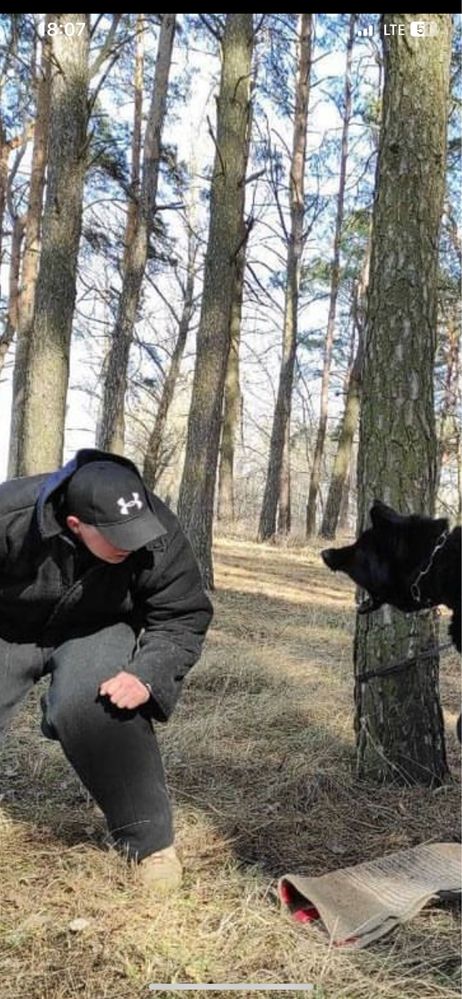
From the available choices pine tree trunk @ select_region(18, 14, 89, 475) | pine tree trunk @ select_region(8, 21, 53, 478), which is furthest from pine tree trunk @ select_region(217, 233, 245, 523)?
pine tree trunk @ select_region(18, 14, 89, 475)

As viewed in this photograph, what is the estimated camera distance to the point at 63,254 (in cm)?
556

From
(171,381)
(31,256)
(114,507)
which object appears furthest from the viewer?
(171,381)

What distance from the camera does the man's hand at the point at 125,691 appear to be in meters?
2.04

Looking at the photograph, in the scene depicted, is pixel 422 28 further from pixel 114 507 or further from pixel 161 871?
pixel 161 871

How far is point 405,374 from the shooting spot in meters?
2.68

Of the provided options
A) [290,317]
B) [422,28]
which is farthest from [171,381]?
[422,28]

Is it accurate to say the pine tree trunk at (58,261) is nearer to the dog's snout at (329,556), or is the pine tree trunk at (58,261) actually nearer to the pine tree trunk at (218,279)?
the pine tree trunk at (218,279)

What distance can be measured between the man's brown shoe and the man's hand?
40 centimetres

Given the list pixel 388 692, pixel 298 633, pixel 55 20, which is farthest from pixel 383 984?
pixel 55 20

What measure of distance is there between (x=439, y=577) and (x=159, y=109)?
989 centimetres

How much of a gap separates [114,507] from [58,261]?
409cm

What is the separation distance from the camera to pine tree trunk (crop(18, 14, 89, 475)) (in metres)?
5.47
